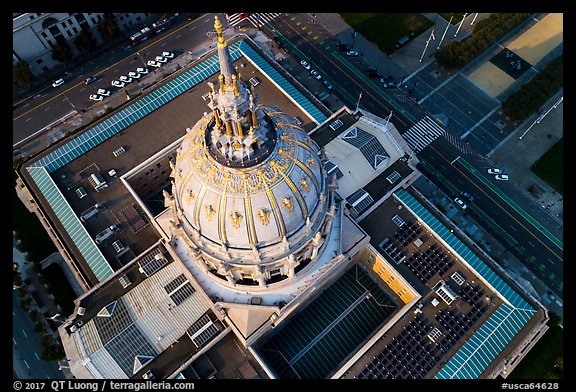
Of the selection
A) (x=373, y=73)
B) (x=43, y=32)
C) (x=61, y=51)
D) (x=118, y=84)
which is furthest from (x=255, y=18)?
(x=43, y=32)

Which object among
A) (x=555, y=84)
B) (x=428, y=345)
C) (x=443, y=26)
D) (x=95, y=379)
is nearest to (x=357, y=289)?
(x=428, y=345)

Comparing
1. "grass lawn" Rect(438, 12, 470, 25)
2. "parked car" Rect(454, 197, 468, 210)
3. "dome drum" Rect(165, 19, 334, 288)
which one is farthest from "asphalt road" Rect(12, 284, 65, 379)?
"grass lawn" Rect(438, 12, 470, 25)

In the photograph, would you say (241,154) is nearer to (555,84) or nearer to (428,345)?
(428,345)

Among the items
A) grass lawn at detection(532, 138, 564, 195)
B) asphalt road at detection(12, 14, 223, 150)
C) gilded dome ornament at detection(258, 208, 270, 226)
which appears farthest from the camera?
asphalt road at detection(12, 14, 223, 150)

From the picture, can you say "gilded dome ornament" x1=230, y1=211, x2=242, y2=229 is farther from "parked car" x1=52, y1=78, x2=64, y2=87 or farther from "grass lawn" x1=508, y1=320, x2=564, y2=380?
"parked car" x1=52, y1=78, x2=64, y2=87

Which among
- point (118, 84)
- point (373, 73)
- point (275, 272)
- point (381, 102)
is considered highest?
point (118, 84)

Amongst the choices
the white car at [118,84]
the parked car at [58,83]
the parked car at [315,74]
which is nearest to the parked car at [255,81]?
the parked car at [315,74]

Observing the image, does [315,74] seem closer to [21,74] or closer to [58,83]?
[58,83]
